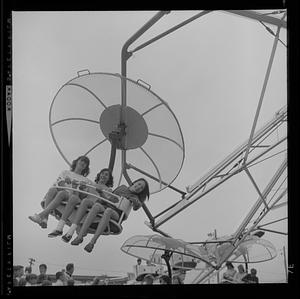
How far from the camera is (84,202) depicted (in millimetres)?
2217

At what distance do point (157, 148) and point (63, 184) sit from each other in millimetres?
331

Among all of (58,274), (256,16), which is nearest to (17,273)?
(58,274)

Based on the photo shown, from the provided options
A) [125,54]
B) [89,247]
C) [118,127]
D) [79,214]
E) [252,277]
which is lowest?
[252,277]

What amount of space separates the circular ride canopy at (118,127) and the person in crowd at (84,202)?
2 centimetres

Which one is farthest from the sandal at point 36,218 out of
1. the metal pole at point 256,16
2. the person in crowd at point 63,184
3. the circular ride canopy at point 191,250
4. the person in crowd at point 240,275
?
the metal pole at point 256,16

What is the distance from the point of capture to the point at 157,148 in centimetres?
222

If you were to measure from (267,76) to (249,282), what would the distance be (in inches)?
27.0

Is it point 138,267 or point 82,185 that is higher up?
point 82,185

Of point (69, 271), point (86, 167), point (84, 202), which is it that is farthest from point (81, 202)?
point (69, 271)

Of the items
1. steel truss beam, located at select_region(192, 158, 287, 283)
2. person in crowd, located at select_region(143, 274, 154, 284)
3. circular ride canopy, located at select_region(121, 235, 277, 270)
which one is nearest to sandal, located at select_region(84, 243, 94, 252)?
circular ride canopy, located at select_region(121, 235, 277, 270)

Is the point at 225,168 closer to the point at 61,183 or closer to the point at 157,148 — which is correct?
the point at 157,148
